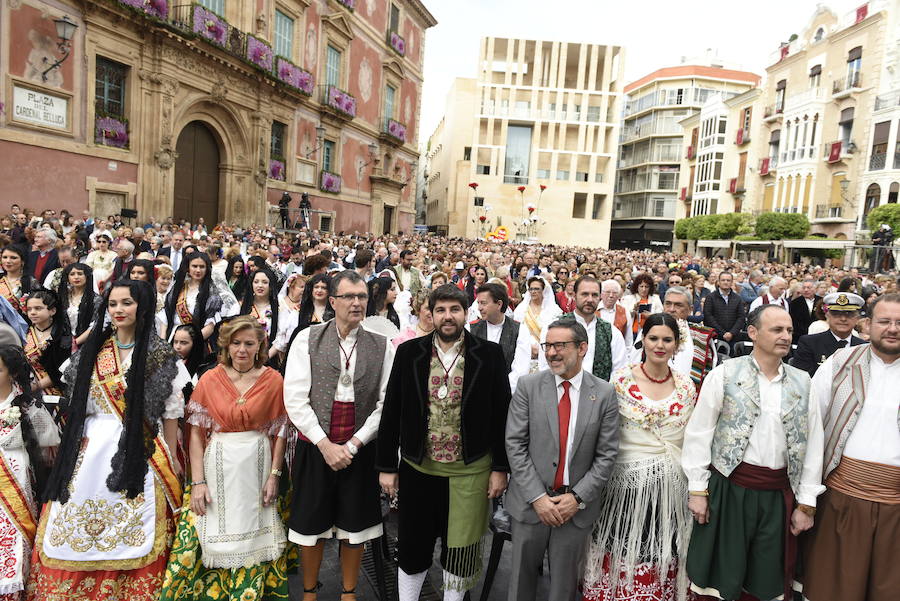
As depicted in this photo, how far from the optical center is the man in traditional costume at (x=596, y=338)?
5.29 metres

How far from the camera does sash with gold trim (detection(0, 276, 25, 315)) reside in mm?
5363

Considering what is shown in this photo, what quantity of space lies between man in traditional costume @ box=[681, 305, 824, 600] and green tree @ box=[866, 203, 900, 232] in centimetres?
3020

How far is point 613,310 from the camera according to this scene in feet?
20.5

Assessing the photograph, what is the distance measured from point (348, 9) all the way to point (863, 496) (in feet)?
97.5

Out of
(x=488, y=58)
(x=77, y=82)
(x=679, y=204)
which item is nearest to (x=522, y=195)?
(x=488, y=58)

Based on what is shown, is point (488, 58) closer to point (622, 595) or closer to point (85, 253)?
point (85, 253)

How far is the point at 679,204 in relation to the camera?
57.8m

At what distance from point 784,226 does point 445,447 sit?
1522 inches

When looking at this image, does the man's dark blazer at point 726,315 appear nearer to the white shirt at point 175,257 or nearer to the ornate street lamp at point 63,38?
the white shirt at point 175,257

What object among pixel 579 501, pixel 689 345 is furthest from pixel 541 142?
pixel 579 501

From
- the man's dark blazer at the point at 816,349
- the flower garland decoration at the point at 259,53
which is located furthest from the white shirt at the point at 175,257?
the flower garland decoration at the point at 259,53

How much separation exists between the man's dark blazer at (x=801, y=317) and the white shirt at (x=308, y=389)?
7682 millimetres

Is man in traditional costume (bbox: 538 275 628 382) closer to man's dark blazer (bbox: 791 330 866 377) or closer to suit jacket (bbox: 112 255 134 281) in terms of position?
man's dark blazer (bbox: 791 330 866 377)

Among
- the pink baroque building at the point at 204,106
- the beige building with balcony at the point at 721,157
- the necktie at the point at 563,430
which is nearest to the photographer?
the necktie at the point at 563,430
